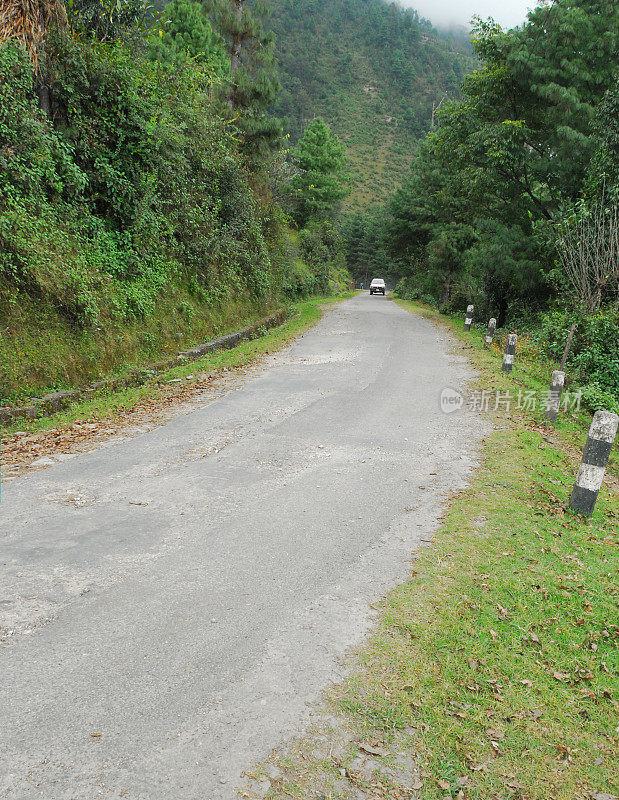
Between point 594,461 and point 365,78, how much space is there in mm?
136981

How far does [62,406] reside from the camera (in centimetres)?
843

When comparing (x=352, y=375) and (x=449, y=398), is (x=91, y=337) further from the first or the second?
(x=449, y=398)

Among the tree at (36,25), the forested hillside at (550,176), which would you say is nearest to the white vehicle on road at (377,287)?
the forested hillside at (550,176)

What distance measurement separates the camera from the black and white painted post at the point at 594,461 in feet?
18.5

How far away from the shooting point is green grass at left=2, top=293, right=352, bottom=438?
25.5ft

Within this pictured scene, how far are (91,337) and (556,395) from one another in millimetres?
8281

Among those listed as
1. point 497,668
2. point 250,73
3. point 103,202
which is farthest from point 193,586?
point 250,73

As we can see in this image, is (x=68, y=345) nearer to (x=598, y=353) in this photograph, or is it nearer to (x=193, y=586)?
(x=193, y=586)

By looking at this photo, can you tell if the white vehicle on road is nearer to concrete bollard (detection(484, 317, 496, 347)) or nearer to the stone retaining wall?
concrete bollard (detection(484, 317, 496, 347))

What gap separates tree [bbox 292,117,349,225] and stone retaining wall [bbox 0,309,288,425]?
107ft

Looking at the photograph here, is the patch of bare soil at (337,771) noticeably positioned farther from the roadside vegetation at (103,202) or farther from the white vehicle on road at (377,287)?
the white vehicle on road at (377,287)

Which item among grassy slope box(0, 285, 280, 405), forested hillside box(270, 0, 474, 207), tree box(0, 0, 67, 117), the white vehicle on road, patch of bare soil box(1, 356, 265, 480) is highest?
forested hillside box(270, 0, 474, 207)

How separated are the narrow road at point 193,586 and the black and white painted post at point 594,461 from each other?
1326 mm

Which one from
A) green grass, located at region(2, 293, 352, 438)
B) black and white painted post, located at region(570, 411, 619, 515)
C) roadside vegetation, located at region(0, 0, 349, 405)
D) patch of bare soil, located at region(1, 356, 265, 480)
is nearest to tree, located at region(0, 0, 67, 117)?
roadside vegetation, located at region(0, 0, 349, 405)
